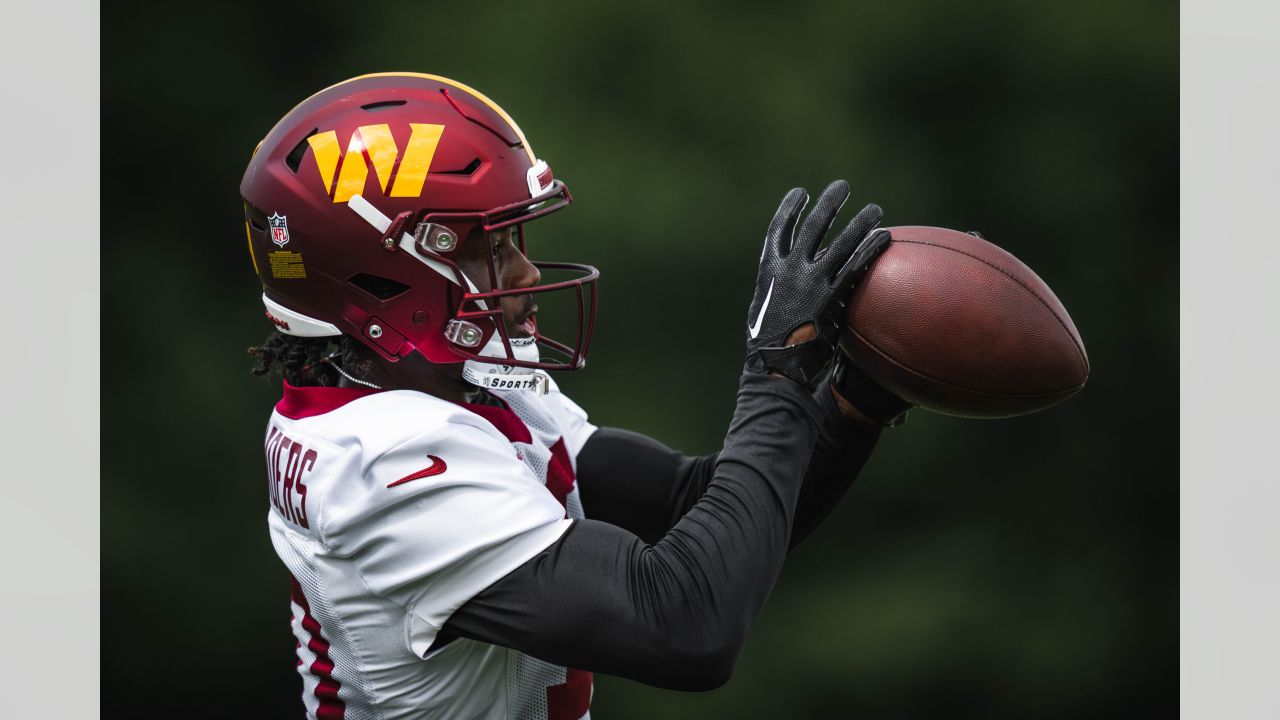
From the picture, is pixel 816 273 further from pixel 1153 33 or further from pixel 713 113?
pixel 1153 33

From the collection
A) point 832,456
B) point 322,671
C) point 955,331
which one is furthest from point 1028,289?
point 322,671

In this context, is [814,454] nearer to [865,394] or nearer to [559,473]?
[865,394]

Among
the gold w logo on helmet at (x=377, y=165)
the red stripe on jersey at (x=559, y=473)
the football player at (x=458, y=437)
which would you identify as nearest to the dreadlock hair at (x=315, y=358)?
the football player at (x=458, y=437)

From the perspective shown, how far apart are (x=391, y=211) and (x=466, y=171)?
0.12 metres

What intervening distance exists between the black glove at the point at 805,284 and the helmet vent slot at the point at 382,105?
0.55 m

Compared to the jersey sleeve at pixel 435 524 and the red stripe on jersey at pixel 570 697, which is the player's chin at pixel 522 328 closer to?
the jersey sleeve at pixel 435 524

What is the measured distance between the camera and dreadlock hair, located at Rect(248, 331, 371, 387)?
1.74m

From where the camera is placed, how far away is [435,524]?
4.88ft

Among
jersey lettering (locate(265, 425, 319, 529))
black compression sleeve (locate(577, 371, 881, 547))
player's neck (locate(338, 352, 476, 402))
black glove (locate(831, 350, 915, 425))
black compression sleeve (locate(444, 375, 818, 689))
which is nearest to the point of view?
black compression sleeve (locate(444, 375, 818, 689))

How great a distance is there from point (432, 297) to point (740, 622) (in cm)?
61

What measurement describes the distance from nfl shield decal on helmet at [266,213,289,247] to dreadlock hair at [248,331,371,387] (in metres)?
0.16

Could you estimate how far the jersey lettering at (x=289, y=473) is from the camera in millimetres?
1615

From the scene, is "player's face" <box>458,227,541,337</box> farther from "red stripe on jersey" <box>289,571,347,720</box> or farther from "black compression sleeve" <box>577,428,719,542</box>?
"red stripe on jersey" <box>289,571,347,720</box>

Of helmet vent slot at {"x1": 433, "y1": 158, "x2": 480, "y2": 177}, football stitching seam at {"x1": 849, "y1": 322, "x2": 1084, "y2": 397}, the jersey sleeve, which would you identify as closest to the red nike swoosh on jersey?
the jersey sleeve
